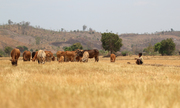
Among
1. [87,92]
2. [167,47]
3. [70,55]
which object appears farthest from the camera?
[167,47]

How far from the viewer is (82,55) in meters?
23.7

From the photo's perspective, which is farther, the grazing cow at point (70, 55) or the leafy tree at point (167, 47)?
the leafy tree at point (167, 47)

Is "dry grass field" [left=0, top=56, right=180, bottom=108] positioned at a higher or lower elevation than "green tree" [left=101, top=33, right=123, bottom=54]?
lower

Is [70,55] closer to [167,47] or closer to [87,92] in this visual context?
[87,92]

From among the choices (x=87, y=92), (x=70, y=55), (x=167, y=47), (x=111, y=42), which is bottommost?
(x=87, y=92)

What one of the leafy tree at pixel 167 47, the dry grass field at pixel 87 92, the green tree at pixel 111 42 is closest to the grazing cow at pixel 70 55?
the dry grass field at pixel 87 92

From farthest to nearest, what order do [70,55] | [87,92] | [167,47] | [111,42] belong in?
[167,47] → [111,42] → [70,55] → [87,92]

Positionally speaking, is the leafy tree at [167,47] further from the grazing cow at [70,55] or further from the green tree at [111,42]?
the grazing cow at [70,55]

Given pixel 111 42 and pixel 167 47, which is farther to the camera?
pixel 167 47

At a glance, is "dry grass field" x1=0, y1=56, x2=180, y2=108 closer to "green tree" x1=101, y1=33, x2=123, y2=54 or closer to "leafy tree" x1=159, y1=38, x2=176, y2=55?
"green tree" x1=101, y1=33, x2=123, y2=54

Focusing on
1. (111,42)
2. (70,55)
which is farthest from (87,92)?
(111,42)

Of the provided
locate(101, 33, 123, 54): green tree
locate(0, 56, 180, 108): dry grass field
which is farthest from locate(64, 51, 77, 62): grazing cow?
locate(101, 33, 123, 54): green tree

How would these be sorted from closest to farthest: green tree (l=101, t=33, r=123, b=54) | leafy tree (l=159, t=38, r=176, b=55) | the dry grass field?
the dry grass field
green tree (l=101, t=33, r=123, b=54)
leafy tree (l=159, t=38, r=176, b=55)

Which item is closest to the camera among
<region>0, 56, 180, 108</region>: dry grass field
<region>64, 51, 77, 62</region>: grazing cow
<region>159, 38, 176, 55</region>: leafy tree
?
<region>0, 56, 180, 108</region>: dry grass field
